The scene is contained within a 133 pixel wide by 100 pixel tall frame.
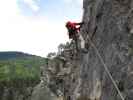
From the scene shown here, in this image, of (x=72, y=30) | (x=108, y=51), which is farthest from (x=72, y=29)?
(x=108, y=51)

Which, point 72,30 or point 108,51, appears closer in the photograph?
point 108,51

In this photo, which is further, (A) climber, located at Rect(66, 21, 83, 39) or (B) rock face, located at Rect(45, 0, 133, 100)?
(A) climber, located at Rect(66, 21, 83, 39)

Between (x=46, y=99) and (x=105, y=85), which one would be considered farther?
(x=46, y=99)

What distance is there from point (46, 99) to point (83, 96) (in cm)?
3982

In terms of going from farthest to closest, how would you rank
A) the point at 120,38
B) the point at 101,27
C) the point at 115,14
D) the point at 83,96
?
the point at 83,96 < the point at 101,27 < the point at 115,14 < the point at 120,38

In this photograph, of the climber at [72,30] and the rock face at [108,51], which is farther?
the climber at [72,30]

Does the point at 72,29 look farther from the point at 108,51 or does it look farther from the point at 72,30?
the point at 108,51

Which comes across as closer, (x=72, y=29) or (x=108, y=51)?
(x=108, y=51)

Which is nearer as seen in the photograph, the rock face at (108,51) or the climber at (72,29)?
the rock face at (108,51)

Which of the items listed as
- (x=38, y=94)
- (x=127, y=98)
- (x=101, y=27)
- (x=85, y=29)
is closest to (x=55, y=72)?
(x=38, y=94)

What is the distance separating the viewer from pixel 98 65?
64.2 ft

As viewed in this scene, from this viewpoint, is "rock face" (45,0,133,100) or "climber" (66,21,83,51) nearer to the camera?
"rock face" (45,0,133,100)

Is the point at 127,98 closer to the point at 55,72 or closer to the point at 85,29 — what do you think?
the point at 85,29

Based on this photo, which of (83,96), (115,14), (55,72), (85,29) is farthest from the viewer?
(55,72)
